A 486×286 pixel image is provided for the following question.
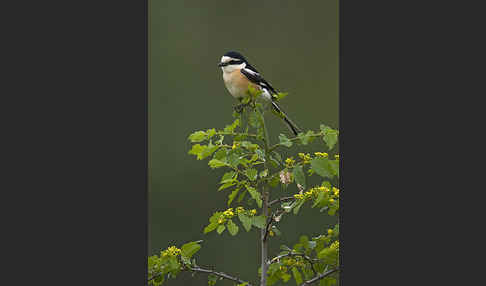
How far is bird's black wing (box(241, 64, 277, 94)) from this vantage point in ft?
14.0

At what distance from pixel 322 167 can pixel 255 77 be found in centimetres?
72

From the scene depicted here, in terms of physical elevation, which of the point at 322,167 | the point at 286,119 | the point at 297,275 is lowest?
the point at 297,275

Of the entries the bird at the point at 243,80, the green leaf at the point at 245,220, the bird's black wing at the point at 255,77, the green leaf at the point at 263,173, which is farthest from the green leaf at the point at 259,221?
the bird's black wing at the point at 255,77

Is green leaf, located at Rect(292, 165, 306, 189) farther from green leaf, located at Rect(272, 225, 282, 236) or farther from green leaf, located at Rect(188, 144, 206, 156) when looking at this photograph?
green leaf, located at Rect(188, 144, 206, 156)

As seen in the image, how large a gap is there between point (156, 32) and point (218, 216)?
114 cm

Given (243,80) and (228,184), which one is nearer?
(228,184)

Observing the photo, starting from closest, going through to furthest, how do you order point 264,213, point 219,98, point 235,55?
point 264,213
point 235,55
point 219,98

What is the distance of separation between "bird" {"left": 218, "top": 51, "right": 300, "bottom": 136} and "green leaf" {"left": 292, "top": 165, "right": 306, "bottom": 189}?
1.19 ft

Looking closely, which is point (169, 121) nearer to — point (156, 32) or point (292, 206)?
point (156, 32)

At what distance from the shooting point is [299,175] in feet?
12.9

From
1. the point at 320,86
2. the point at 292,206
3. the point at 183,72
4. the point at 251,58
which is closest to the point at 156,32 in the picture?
the point at 183,72

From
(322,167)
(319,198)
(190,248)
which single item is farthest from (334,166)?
(190,248)

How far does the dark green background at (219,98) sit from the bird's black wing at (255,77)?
0.04 m

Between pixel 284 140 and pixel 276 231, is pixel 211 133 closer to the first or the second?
pixel 284 140
